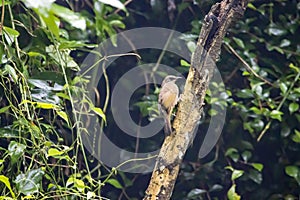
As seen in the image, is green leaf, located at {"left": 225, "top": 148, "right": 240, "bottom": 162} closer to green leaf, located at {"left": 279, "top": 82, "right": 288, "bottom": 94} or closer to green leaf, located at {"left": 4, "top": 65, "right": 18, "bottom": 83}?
green leaf, located at {"left": 279, "top": 82, "right": 288, "bottom": 94}

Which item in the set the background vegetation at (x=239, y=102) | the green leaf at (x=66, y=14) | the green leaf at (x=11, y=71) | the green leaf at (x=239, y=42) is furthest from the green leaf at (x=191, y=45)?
the green leaf at (x=66, y=14)

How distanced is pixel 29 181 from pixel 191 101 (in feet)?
1.10

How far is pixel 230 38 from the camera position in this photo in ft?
5.15

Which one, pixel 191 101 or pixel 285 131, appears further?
pixel 285 131

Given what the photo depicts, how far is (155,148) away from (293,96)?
0.46 m

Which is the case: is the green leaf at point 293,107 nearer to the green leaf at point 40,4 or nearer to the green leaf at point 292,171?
the green leaf at point 292,171

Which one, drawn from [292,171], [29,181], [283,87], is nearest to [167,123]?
[29,181]

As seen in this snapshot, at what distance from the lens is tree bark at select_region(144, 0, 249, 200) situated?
0.91 meters

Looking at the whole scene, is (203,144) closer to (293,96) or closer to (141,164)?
(141,164)

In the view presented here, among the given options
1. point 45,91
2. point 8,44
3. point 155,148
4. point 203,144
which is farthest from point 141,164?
point 8,44

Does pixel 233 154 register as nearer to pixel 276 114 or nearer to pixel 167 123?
pixel 276 114

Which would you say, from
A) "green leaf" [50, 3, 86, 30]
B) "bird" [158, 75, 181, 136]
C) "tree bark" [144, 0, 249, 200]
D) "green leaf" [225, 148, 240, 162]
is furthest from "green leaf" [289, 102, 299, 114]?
"green leaf" [50, 3, 86, 30]

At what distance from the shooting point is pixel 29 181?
90 centimetres

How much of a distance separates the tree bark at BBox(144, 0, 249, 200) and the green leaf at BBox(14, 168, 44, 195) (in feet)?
0.67
